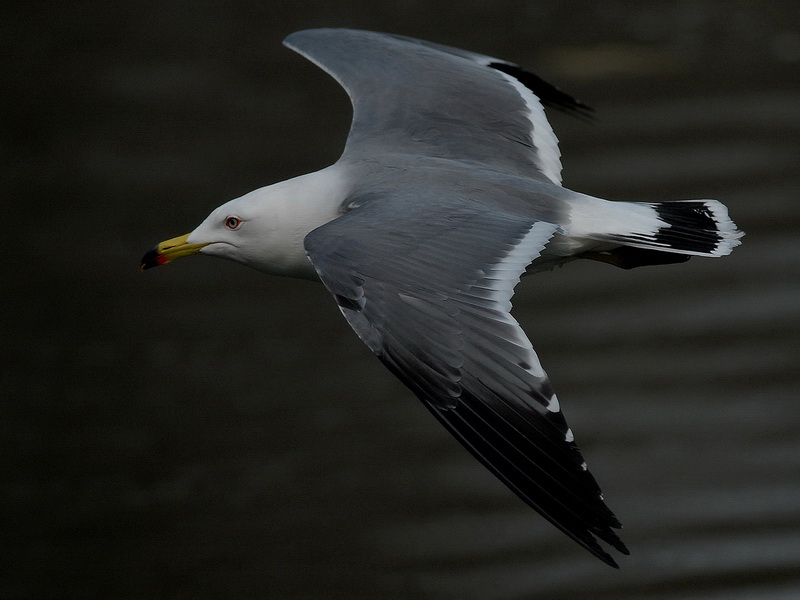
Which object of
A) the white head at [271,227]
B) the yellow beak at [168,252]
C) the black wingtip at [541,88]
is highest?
the black wingtip at [541,88]

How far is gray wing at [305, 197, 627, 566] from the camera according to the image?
7.47 ft

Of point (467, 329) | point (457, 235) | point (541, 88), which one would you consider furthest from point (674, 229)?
point (541, 88)

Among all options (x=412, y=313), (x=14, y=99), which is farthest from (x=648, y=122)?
(x=412, y=313)

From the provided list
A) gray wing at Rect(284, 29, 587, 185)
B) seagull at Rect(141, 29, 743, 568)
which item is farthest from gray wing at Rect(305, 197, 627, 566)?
gray wing at Rect(284, 29, 587, 185)

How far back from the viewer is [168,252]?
319 cm

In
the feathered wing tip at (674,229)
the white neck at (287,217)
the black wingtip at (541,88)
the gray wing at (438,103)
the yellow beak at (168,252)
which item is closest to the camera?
the feathered wing tip at (674,229)

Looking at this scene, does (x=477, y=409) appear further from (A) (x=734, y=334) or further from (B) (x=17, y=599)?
(A) (x=734, y=334)

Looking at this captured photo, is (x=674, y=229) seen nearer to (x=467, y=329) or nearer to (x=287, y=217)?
(x=467, y=329)

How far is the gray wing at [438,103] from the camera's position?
330cm

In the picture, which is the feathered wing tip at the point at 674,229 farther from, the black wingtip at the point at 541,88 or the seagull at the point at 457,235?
the black wingtip at the point at 541,88

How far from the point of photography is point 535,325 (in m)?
5.11

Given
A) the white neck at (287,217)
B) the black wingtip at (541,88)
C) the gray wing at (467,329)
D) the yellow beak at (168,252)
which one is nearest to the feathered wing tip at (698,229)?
the gray wing at (467,329)

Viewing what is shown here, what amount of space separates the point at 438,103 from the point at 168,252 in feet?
2.67

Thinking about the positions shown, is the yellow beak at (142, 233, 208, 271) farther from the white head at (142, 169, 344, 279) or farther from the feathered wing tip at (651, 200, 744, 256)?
the feathered wing tip at (651, 200, 744, 256)
